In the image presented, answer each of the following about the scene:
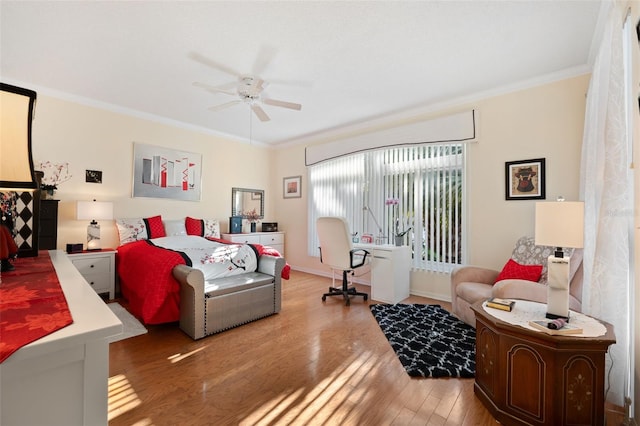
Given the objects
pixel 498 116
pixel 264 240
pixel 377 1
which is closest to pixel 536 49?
pixel 498 116

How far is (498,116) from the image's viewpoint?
3.43 metres

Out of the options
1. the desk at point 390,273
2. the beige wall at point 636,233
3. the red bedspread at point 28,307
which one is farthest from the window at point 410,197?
the red bedspread at point 28,307

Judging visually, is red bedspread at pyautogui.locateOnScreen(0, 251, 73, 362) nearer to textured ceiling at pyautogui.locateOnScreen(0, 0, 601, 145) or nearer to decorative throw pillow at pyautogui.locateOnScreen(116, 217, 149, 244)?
textured ceiling at pyautogui.locateOnScreen(0, 0, 601, 145)

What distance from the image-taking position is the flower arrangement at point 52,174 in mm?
3477

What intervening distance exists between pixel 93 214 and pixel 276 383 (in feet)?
10.9

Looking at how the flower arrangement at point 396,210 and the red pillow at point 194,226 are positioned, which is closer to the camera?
the flower arrangement at point 396,210

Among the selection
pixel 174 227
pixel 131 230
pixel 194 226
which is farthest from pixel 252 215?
pixel 131 230

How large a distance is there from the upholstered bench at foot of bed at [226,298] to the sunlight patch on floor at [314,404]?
3.82 feet

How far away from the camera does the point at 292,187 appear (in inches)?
235

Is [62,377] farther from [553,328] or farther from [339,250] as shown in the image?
[339,250]

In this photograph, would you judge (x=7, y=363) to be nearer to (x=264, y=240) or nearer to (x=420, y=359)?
(x=420, y=359)

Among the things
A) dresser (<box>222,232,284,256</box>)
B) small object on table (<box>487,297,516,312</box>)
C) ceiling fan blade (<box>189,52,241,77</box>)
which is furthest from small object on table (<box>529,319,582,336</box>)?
dresser (<box>222,232,284,256</box>)

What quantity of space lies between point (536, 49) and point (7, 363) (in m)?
3.87

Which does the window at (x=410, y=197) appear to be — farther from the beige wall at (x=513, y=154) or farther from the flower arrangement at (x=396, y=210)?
the beige wall at (x=513, y=154)
